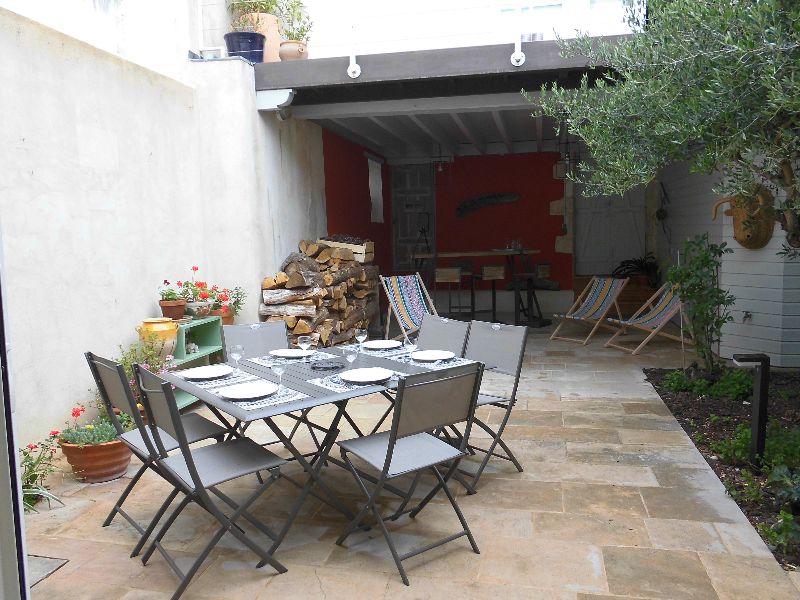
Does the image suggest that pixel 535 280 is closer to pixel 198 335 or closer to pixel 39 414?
pixel 198 335

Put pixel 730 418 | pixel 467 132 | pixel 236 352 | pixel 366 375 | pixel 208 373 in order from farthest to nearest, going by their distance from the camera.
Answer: pixel 467 132 < pixel 730 418 < pixel 236 352 < pixel 208 373 < pixel 366 375

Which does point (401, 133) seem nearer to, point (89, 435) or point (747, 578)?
point (89, 435)

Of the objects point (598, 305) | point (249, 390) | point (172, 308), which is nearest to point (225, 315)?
point (172, 308)

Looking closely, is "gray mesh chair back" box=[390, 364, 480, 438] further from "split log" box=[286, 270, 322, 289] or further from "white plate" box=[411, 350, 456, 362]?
"split log" box=[286, 270, 322, 289]

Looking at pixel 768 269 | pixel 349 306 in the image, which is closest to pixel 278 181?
pixel 349 306

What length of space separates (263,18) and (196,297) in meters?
3.15

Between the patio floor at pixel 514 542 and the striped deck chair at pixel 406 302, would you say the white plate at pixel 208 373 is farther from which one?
the striped deck chair at pixel 406 302

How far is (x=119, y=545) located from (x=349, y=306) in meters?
4.47

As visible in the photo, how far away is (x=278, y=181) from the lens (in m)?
6.35

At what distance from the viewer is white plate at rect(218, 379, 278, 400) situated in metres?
2.57

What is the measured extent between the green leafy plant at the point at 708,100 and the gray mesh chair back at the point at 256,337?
2162mm

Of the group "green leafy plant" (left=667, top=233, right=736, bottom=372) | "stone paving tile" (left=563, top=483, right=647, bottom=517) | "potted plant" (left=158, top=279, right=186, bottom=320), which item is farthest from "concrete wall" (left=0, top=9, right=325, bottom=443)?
"green leafy plant" (left=667, top=233, right=736, bottom=372)

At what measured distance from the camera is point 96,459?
3.47m

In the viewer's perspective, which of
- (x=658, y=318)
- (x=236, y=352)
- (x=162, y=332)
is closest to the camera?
(x=236, y=352)
